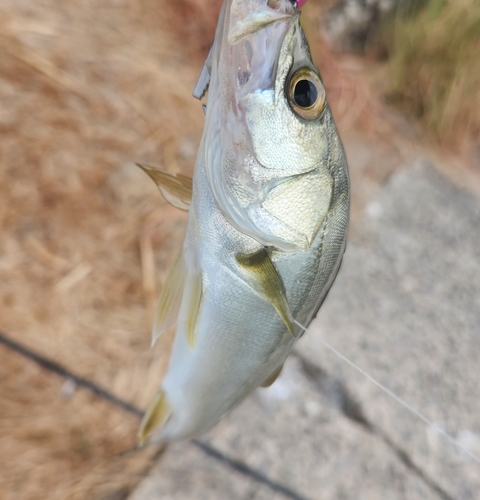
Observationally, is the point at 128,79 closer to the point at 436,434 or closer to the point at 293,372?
the point at 293,372

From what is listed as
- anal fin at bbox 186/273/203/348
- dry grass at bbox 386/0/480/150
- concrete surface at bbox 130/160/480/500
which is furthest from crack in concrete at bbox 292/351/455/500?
dry grass at bbox 386/0/480/150

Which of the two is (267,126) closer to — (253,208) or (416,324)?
(253,208)

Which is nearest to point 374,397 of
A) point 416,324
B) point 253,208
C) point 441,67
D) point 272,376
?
point 416,324

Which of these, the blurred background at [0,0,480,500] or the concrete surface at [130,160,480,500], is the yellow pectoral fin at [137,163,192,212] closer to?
the concrete surface at [130,160,480,500]

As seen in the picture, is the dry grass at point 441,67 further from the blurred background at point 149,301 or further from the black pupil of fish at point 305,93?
the black pupil of fish at point 305,93

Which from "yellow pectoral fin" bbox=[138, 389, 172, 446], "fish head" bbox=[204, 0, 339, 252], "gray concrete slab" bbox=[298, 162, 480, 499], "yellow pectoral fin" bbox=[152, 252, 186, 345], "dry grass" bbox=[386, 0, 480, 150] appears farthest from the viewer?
"dry grass" bbox=[386, 0, 480, 150]

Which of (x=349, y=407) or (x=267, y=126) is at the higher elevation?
(x=267, y=126)

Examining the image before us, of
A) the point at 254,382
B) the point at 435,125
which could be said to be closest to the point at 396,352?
the point at 254,382
